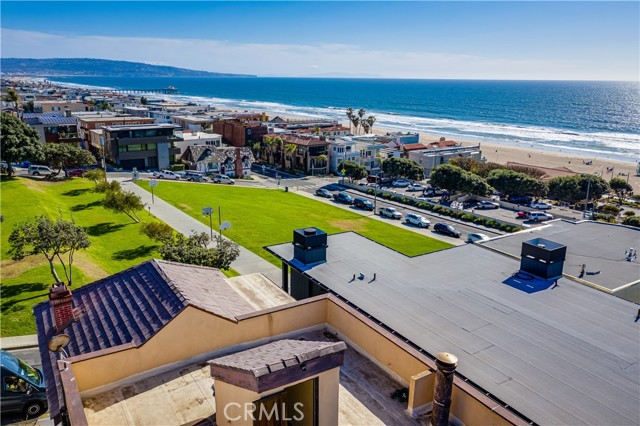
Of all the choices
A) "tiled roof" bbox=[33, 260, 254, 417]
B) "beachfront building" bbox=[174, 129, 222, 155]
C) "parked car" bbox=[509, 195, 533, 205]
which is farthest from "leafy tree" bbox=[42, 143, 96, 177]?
"parked car" bbox=[509, 195, 533, 205]

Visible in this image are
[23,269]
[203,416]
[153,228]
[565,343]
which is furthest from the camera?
[153,228]

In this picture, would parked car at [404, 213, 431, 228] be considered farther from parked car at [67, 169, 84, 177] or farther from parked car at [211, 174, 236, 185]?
parked car at [67, 169, 84, 177]

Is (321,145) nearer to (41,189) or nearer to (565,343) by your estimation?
(41,189)

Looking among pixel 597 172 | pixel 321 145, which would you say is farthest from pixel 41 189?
pixel 597 172

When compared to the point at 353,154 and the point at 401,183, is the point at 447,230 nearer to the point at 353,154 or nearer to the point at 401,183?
the point at 401,183

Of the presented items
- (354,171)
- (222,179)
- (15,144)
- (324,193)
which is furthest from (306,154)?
(15,144)

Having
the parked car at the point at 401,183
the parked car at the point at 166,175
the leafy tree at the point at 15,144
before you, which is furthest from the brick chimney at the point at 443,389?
the parked car at the point at 401,183
